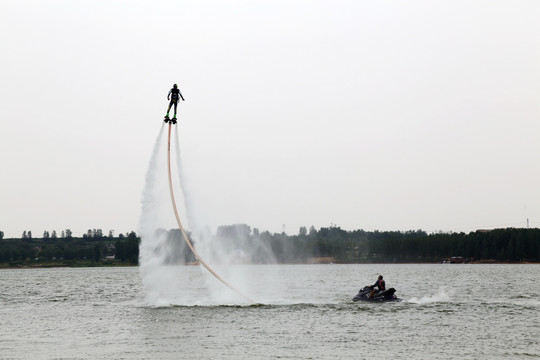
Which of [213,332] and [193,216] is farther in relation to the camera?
[193,216]

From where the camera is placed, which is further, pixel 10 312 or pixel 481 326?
pixel 10 312

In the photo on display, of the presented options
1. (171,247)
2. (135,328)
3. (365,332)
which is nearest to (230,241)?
(171,247)

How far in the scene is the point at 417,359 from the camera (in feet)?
90.9

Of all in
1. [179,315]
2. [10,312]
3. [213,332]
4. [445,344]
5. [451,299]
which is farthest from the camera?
Result: [451,299]

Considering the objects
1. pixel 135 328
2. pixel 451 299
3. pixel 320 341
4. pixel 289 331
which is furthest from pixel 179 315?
pixel 451 299

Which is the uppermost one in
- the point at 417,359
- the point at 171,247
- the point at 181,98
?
the point at 181,98

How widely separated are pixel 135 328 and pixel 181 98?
13.7 metres

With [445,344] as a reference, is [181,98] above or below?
above

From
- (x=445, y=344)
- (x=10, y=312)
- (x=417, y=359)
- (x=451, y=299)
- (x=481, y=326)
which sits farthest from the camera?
(x=451, y=299)

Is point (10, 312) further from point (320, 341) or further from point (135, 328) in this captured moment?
point (320, 341)

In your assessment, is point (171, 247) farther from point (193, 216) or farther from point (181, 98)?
point (181, 98)

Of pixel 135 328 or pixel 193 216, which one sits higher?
pixel 193 216

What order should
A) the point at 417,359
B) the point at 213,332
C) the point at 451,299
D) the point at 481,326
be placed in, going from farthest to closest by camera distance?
the point at 451,299 → the point at 481,326 → the point at 213,332 → the point at 417,359

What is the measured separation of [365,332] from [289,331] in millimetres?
4069
